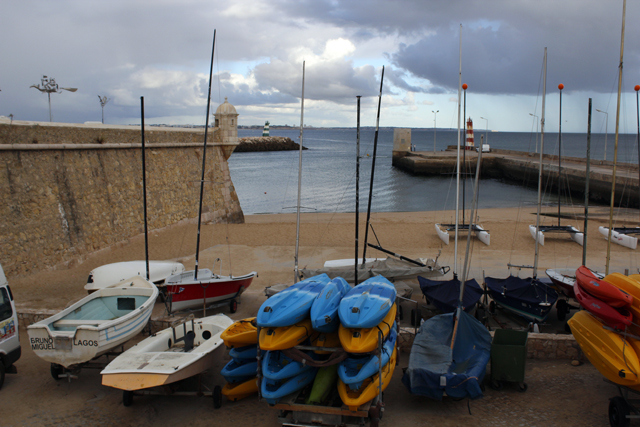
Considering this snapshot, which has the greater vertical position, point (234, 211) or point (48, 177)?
point (48, 177)

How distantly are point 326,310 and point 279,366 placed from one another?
96 cm

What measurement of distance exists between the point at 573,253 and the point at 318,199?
26211 mm

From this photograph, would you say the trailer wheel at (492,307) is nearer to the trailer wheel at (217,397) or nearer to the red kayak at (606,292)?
the red kayak at (606,292)

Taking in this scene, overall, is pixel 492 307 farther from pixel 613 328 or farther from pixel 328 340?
pixel 328 340

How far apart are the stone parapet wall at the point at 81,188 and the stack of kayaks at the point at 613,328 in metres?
13.7

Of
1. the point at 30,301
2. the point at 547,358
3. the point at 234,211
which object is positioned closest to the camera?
the point at 547,358

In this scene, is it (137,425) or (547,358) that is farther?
(547,358)

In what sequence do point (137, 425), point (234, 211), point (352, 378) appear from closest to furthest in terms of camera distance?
point (352, 378) → point (137, 425) → point (234, 211)

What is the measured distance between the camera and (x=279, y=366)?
599cm

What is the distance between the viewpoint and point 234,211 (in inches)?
917

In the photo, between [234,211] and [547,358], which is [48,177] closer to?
[234,211]

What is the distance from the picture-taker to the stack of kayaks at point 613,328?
18.8 ft

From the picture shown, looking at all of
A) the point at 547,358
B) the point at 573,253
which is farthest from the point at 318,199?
the point at 547,358

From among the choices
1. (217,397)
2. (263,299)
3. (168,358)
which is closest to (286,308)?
(217,397)
